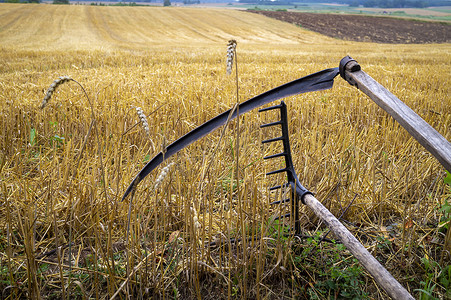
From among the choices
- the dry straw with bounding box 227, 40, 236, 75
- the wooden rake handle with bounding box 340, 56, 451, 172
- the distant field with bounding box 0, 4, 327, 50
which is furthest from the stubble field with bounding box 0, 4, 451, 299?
the distant field with bounding box 0, 4, 327, 50

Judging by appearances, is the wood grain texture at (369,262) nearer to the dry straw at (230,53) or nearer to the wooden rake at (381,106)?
the wooden rake at (381,106)

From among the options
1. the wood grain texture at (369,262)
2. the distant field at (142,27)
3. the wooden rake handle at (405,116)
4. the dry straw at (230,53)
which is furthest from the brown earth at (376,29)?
the dry straw at (230,53)

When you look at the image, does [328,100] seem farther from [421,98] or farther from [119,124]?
[119,124]

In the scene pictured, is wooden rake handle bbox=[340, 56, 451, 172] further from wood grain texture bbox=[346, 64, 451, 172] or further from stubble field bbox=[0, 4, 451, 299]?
stubble field bbox=[0, 4, 451, 299]

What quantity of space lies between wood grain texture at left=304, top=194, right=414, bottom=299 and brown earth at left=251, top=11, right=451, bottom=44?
3010 cm

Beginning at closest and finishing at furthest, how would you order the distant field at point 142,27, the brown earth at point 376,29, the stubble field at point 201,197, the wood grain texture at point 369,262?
1. the wood grain texture at point 369,262
2. the stubble field at point 201,197
3. the distant field at point 142,27
4. the brown earth at point 376,29

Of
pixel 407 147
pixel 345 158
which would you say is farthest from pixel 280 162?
pixel 407 147

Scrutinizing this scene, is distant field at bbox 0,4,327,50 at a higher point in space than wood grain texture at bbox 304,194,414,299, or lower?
higher

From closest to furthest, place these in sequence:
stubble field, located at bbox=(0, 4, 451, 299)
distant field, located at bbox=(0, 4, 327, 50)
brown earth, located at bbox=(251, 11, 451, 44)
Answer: stubble field, located at bbox=(0, 4, 451, 299)
distant field, located at bbox=(0, 4, 327, 50)
brown earth, located at bbox=(251, 11, 451, 44)

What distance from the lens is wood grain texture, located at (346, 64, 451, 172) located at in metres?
0.90

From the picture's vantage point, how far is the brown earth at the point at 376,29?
28.3 m

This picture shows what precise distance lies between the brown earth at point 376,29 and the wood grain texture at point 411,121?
1179 inches

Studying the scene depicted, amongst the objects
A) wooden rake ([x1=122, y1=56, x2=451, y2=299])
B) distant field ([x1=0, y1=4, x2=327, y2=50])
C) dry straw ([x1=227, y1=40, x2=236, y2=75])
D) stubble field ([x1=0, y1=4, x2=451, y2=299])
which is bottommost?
stubble field ([x1=0, y1=4, x2=451, y2=299])

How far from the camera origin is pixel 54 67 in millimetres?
8070
